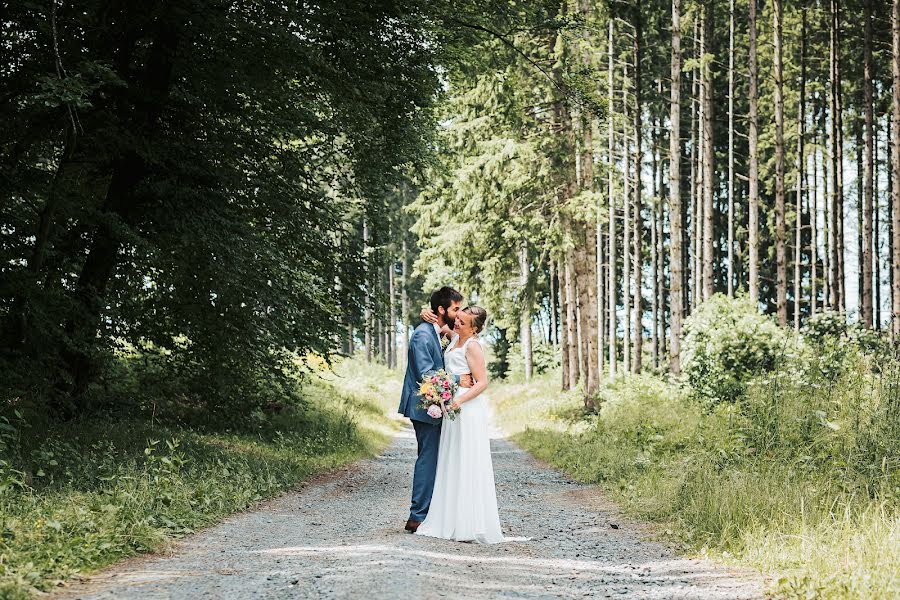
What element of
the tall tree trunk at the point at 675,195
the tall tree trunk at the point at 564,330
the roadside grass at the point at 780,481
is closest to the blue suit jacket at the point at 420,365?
the roadside grass at the point at 780,481

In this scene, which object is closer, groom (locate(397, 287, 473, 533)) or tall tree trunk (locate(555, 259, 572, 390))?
groom (locate(397, 287, 473, 533))

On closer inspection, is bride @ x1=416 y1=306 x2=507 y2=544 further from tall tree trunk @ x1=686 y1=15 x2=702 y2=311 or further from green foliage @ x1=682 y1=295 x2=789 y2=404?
tall tree trunk @ x1=686 y1=15 x2=702 y2=311

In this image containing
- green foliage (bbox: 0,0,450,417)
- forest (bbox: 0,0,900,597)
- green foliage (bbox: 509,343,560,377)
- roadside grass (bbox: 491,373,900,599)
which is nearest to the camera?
roadside grass (bbox: 491,373,900,599)

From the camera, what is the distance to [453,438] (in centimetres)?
891

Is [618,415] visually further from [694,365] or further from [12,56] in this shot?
[12,56]

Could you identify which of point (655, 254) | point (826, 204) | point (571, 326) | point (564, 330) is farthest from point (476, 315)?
point (655, 254)

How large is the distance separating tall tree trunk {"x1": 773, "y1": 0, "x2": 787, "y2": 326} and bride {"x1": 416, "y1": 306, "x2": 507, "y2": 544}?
1612 centimetres

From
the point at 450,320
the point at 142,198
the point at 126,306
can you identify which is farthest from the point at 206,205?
the point at 450,320

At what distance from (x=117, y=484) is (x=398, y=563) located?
342cm

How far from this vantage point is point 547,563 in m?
7.55

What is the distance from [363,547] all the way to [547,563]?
60.5 inches

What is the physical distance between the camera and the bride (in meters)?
8.62

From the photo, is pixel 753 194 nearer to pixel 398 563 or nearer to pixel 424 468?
pixel 424 468

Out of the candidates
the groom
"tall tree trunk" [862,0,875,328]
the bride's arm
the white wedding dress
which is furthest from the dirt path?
"tall tree trunk" [862,0,875,328]
